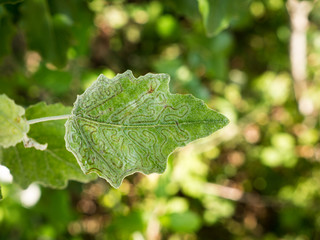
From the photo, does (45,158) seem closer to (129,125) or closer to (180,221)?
(129,125)

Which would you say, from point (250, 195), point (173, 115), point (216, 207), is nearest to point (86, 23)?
point (173, 115)

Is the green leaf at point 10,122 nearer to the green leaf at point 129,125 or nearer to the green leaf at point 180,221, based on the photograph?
the green leaf at point 129,125

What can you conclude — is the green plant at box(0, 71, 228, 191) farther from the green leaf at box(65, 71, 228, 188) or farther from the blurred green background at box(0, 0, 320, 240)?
the blurred green background at box(0, 0, 320, 240)

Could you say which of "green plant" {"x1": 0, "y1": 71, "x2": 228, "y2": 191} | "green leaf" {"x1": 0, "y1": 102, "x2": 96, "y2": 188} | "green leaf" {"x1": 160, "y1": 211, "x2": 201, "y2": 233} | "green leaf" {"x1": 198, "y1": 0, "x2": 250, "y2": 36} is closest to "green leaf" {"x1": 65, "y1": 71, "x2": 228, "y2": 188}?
"green plant" {"x1": 0, "y1": 71, "x2": 228, "y2": 191}

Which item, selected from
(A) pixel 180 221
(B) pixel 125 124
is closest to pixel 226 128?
(A) pixel 180 221

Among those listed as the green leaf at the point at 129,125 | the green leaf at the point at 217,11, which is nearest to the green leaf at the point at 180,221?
the green leaf at the point at 217,11

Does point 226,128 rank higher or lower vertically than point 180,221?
higher

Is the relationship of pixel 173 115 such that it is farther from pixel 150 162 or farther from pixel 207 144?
pixel 207 144
